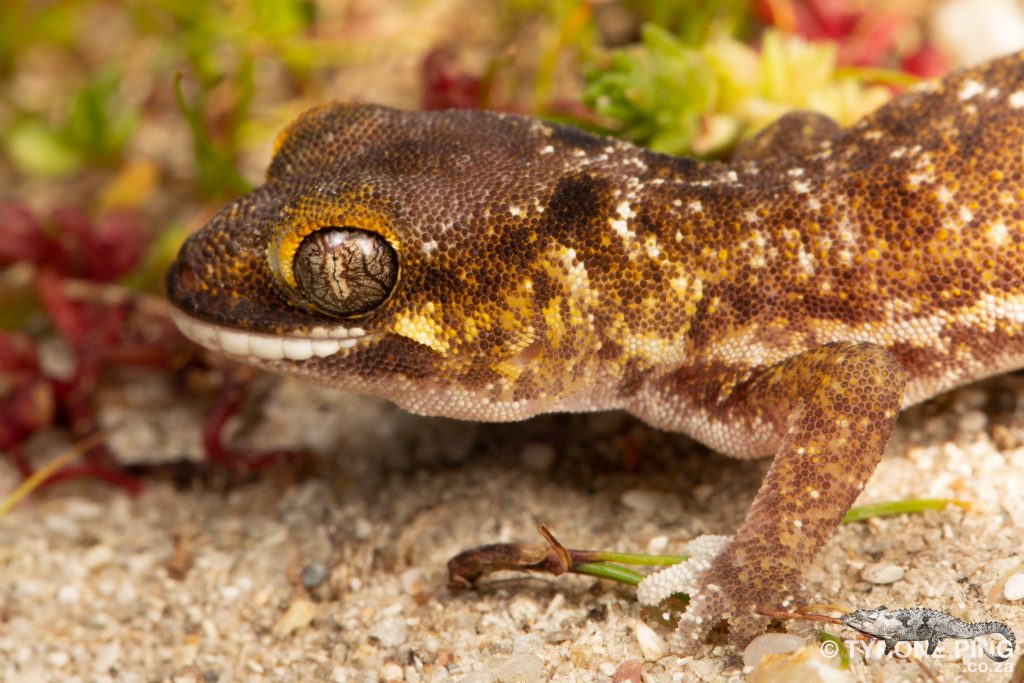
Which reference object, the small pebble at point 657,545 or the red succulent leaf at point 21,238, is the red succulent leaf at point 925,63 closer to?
the small pebble at point 657,545

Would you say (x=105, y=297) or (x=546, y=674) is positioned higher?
(x=105, y=297)

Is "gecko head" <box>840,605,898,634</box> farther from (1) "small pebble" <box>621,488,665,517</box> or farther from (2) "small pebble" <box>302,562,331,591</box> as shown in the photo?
(2) "small pebble" <box>302,562,331,591</box>

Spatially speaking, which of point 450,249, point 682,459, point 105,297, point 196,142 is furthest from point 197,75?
point 682,459

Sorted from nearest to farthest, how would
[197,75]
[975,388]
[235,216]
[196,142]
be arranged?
[235,216]
[975,388]
[196,142]
[197,75]

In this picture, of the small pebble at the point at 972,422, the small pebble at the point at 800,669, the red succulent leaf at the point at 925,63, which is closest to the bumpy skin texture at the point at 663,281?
the small pebble at the point at 800,669

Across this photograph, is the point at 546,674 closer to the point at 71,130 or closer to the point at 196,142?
the point at 196,142

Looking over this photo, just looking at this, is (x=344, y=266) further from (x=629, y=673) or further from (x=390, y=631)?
(x=629, y=673)

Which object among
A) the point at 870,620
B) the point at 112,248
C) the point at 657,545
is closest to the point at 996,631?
the point at 870,620
